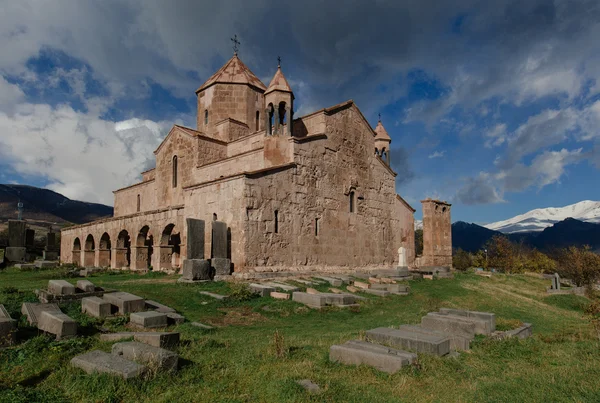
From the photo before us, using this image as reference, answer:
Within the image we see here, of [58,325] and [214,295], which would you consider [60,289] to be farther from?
[214,295]

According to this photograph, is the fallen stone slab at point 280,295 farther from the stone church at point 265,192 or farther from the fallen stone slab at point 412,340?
the fallen stone slab at point 412,340

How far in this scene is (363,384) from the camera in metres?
4.71

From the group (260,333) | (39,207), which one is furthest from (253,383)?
(39,207)

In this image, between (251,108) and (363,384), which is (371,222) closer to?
(251,108)

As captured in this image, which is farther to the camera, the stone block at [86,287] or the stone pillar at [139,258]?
the stone pillar at [139,258]

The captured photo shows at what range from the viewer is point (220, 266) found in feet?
47.0

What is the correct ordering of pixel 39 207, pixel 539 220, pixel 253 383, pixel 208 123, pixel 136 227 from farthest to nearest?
1. pixel 539 220
2. pixel 39 207
3. pixel 208 123
4. pixel 136 227
5. pixel 253 383

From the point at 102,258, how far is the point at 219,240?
11504 millimetres

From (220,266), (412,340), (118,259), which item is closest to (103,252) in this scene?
(118,259)

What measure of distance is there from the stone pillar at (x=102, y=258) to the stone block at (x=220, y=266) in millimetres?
11415

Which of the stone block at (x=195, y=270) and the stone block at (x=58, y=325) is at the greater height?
the stone block at (x=195, y=270)

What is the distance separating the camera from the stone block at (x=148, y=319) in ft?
24.5

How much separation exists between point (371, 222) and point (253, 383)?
17.3 m

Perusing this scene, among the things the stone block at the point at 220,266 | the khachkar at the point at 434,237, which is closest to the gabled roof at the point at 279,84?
the stone block at the point at 220,266
